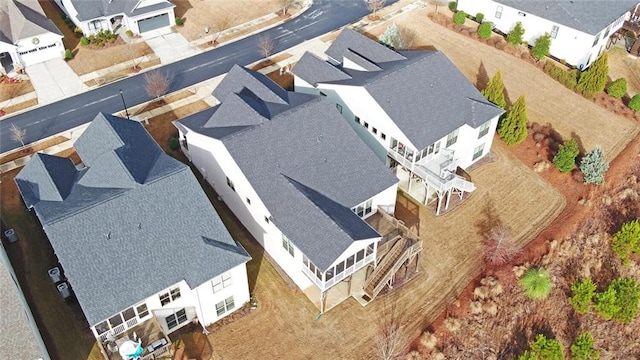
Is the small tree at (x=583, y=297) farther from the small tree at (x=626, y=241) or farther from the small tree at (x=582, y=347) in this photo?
the small tree at (x=626, y=241)

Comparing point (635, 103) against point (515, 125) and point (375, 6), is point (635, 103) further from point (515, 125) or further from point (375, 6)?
point (375, 6)

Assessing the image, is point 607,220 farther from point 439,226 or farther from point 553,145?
point 439,226

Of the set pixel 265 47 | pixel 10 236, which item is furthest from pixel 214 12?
pixel 10 236

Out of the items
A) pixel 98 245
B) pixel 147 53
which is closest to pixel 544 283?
pixel 98 245

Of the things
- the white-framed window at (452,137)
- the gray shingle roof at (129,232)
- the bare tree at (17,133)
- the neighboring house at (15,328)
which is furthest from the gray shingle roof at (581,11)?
the neighboring house at (15,328)

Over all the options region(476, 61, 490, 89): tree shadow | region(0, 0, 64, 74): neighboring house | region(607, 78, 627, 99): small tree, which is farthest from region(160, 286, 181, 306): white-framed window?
region(607, 78, 627, 99): small tree
